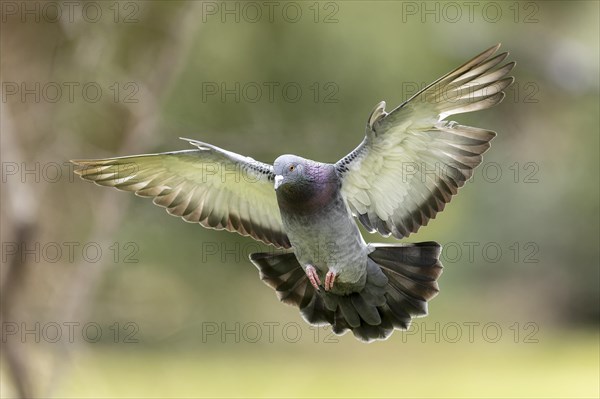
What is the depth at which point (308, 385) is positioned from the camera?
1523 cm

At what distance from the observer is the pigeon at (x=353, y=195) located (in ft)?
14.7

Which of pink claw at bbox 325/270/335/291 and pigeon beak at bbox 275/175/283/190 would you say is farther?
pink claw at bbox 325/270/335/291

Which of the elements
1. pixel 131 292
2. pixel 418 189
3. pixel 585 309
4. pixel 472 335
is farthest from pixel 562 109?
pixel 418 189

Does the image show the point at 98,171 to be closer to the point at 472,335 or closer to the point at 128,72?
the point at 128,72

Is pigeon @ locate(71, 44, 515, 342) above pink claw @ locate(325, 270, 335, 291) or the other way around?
above

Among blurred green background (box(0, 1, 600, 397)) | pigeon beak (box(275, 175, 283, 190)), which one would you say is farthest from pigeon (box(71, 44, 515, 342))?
blurred green background (box(0, 1, 600, 397))

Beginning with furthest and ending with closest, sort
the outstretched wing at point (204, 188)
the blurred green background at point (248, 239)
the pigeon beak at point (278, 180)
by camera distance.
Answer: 1. the blurred green background at point (248, 239)
2. the outstretched wing at point (204, 188)
3. the pigeon beak at point (278, 180)

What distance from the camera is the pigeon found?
14.7 feet

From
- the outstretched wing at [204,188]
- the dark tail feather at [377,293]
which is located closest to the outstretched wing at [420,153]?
the dark tail feather at [377,293]

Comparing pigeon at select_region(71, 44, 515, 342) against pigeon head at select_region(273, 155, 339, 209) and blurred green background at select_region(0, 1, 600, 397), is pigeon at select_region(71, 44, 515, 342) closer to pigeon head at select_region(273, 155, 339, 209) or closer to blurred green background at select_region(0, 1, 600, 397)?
pigeon head at select_region(273, 155, 339, 209)

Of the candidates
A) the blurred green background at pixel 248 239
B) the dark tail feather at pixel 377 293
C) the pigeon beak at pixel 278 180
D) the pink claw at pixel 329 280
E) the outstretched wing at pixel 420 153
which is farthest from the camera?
the blurred green background at pixel 248 239

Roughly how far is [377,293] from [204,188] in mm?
1199

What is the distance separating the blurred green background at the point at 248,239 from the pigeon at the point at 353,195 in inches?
112

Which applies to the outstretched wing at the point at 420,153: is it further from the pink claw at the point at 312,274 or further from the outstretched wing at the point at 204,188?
the outstretched wing at the point at 204,188
